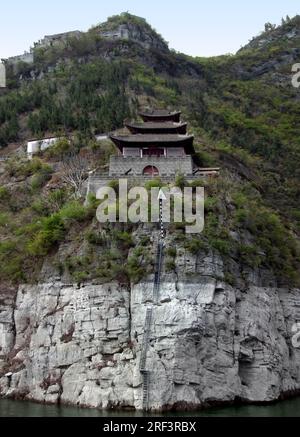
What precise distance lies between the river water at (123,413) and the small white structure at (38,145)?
31.3 meters

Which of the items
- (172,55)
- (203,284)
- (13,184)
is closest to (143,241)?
(203,284)

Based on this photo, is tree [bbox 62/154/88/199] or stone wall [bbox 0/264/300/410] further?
tree [bbox 62/154/88/199]

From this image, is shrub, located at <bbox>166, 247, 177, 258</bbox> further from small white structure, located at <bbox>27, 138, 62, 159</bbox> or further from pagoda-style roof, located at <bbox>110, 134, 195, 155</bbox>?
small white structure, located at <bbox>27, 138, 62, 159</bbox>

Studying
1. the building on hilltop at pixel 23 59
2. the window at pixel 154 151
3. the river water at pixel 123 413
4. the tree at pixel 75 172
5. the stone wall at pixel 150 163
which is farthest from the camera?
the building on hilltop at pixel 23 59

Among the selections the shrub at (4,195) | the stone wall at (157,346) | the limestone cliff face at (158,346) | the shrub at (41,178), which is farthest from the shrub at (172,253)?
the shrub at (4,195)

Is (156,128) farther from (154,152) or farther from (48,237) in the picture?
(48,237)

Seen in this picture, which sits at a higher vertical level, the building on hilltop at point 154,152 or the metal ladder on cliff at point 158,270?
the building on hilltop at point 154,152

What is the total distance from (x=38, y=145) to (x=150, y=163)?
17193mm

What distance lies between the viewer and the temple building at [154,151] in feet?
161

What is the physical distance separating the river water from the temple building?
16.6m

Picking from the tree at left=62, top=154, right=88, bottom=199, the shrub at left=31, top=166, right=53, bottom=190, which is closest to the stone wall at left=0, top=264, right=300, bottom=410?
the tree at left=62, top=154, right=88, bottom=199

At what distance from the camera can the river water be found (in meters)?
31.3

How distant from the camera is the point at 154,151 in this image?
51531 millimetres

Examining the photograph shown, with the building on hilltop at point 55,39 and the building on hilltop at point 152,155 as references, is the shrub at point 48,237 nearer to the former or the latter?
the building on hilltop at point 152,155
